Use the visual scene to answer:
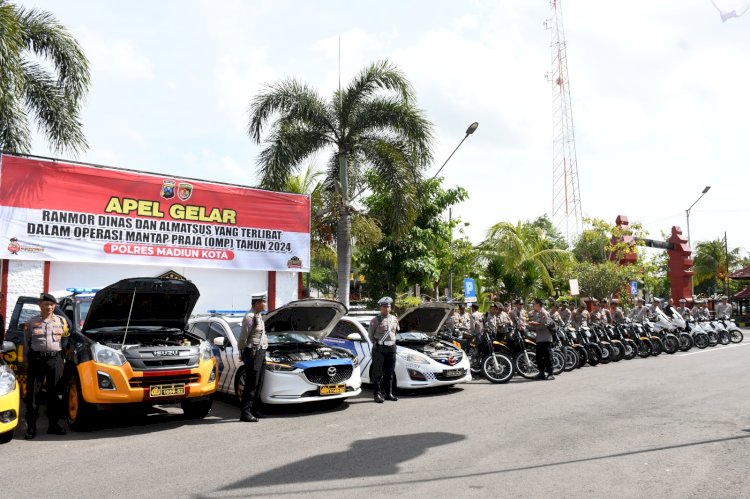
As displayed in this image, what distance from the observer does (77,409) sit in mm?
8156

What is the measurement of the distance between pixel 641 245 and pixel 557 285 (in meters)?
9.44

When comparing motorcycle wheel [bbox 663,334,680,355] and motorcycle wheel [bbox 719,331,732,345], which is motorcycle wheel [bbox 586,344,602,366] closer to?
motorcycle wheel [bbox 663,334,680,355]

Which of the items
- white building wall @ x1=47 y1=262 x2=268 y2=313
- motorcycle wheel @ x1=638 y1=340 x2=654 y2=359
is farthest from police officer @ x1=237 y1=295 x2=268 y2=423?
motorcycle wheel @ x1=638 y1=340 x2=654 y2=359

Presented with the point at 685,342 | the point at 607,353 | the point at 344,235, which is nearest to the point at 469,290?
the point at 344,235

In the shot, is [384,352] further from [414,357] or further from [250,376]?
[250,376]

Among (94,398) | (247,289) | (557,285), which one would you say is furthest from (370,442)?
(557,285)

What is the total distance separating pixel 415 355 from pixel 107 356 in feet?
18.2

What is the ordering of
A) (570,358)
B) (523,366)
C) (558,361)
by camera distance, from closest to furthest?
(523,366), (558,361), (570,358)

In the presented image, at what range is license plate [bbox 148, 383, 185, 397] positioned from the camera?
8.08 m

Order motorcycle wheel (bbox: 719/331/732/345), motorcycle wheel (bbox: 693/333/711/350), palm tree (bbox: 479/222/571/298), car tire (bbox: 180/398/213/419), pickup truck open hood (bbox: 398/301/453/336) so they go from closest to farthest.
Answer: car tire (bbox: 180/398/213/419), pickup truck open hood (bbox: 398/301/453/336), motorcycle wheel (bbox: 693/333/711/350), motorcycle wheel (bbox: 719/331/732/345), palm tree (bbox: 479/222/571/298)

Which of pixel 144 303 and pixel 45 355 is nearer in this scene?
pixel 45 355

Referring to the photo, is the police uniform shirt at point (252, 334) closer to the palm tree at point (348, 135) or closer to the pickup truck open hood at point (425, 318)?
the pickup truck open hood at point (425, 318)

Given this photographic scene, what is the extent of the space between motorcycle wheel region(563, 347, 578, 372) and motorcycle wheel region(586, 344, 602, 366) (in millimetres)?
1164

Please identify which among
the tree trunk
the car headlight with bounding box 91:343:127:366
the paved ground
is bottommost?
the paved ground
